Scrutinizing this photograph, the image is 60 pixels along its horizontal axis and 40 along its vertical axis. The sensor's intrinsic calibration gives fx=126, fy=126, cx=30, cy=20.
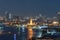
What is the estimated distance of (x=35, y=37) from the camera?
7.12 feet

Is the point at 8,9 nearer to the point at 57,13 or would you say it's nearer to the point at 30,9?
the point at 30,9

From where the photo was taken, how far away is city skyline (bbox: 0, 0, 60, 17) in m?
2.14

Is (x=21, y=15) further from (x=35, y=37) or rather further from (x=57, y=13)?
(x=57, y=13)

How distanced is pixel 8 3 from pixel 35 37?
0.74 m

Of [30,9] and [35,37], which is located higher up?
[30,9]

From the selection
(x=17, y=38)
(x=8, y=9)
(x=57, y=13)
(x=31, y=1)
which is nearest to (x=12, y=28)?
(x=17, y=38)

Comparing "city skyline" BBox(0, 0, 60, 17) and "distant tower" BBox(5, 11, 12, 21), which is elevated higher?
"city skyline" BBox(0, 0, 60, 17)

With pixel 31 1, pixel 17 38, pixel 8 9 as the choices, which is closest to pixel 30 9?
pixel 31 1

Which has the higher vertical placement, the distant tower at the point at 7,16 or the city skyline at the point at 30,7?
the city skyline at the point at 30,7

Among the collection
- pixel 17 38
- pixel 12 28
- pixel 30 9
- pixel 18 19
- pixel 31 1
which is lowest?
pixel 17 38

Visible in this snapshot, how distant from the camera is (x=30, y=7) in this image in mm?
2180

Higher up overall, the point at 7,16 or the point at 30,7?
the point at 30,7

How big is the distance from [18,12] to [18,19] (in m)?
0.13

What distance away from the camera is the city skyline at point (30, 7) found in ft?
7.01
